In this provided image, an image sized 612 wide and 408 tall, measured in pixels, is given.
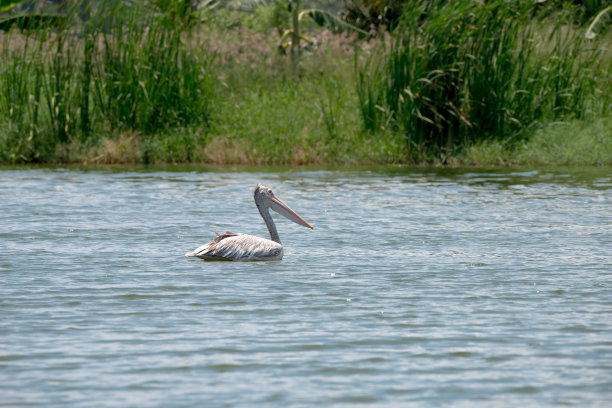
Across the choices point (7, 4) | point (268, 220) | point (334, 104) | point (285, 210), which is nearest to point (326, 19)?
point (334, 104)

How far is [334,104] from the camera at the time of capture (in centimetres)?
2070

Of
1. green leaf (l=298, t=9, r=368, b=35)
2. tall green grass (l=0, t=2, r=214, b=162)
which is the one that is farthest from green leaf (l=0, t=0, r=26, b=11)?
green leaf (l=298, t=9, r=368, b=35)

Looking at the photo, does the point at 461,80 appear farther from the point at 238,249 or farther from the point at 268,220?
the point at 238,249

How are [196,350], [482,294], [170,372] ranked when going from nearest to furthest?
1. [170,372]
2. [196,350]
3. [482,294]

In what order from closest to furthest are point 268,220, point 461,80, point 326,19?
1. point 268,220
2. point 461,80
3. point 326,19

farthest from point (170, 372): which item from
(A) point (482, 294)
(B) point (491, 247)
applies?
(B) point (491, 247)

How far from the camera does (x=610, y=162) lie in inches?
752

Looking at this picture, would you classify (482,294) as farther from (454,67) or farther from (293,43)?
(293,43)

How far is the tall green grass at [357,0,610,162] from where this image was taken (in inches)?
717

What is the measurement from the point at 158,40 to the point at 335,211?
784 cm

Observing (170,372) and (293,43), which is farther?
(293,43)

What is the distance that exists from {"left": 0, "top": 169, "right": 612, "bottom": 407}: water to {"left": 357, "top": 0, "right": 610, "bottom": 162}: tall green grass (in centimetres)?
549

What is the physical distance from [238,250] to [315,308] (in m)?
2.17

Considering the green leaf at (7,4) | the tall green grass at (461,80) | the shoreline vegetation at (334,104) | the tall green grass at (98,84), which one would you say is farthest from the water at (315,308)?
the green leaf at (7,4)
